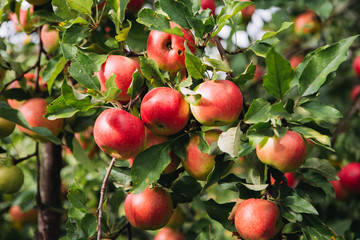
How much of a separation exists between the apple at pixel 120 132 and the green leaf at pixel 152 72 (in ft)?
0.33

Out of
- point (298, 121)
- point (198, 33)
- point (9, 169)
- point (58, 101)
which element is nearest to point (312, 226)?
point (298, 121)

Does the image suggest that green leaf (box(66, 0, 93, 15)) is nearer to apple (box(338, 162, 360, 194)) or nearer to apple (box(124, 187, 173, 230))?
apple (box(124, 187, 173, 230))

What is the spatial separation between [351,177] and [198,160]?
4.11ft

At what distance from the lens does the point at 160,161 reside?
0.89 metres

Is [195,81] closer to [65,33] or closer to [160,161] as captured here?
[160,161]

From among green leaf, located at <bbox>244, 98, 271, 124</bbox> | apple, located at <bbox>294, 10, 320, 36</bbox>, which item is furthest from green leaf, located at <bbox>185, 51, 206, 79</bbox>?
apple, located at <bbox>294, 10, 320, 36</bbox>

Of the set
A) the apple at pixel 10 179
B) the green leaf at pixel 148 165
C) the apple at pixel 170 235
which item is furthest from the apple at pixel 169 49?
the apple at pixel 170 235

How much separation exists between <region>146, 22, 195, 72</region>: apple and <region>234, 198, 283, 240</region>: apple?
1.27ft

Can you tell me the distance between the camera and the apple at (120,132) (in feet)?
2.75

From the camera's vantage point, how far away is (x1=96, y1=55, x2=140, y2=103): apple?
918 millimetres

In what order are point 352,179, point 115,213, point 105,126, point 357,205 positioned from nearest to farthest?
point 105,126
point 115,213
point 352,179
point 357,205

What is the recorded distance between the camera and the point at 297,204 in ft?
2.92

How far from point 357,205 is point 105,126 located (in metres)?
1.67

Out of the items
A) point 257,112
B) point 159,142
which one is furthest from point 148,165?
point 257,112
